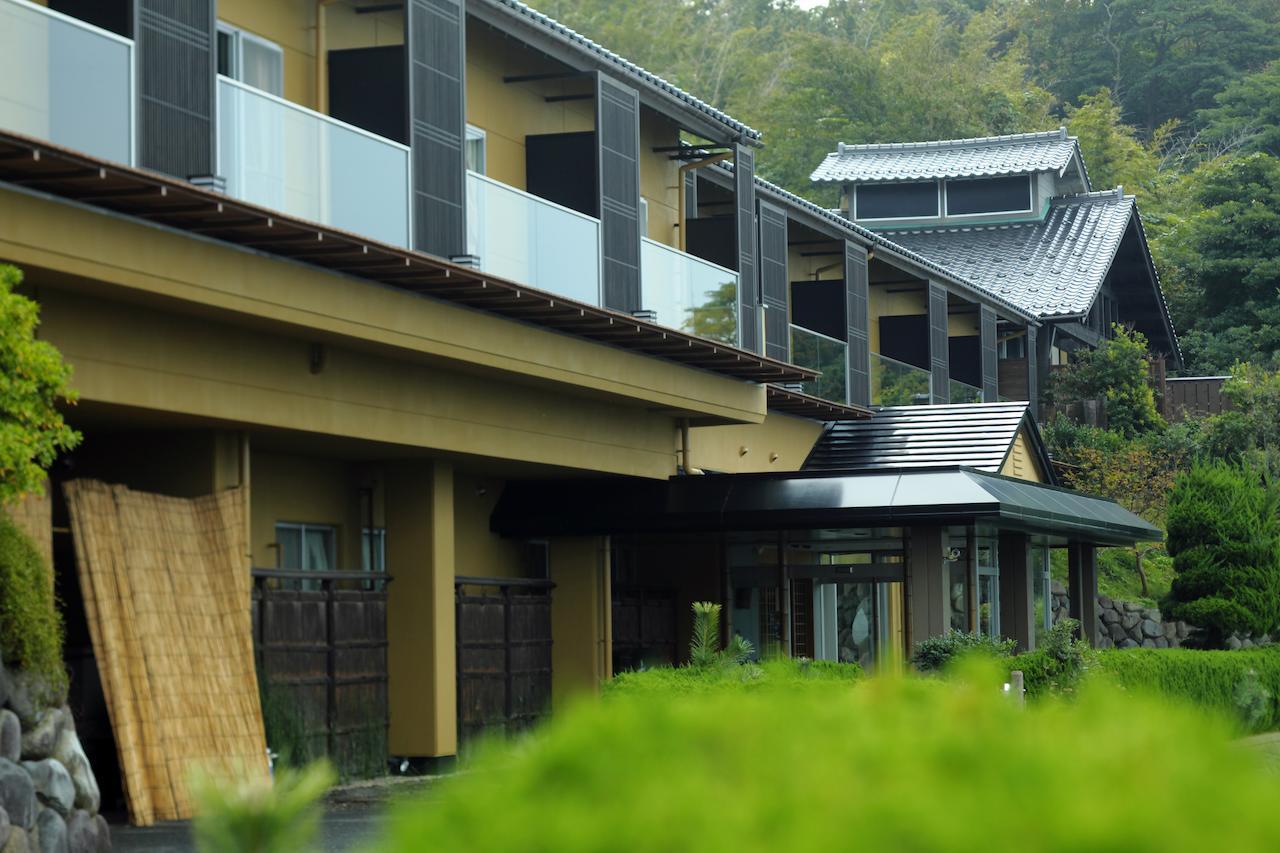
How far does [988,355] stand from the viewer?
35219 mm

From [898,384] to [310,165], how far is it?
55.0 ft

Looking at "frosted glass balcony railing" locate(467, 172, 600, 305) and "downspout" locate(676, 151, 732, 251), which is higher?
"downspout" locate(676, 151, 732, 251)

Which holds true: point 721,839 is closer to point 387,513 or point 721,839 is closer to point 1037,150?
point 387,513

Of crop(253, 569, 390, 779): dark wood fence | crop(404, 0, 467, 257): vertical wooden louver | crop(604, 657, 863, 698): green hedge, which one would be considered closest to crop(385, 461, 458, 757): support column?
crop(253, 569, 390, 779): dark wood fence

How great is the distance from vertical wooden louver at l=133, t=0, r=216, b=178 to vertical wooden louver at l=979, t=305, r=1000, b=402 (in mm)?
23323

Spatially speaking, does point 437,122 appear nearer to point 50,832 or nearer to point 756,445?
point 50,832

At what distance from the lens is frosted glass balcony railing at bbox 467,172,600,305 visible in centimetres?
1716

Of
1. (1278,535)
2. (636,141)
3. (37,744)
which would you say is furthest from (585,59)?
(1278,535)

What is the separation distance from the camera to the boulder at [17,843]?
10.0m

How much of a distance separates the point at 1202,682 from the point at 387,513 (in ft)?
39.5

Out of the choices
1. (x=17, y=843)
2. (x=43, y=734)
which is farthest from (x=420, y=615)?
(x=17, y=843)

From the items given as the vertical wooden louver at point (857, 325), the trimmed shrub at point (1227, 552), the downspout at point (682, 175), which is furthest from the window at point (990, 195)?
the downspout at point (682, 175)

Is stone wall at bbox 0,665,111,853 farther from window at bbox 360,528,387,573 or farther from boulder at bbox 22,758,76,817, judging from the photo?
window at bbox 360,528,387,573

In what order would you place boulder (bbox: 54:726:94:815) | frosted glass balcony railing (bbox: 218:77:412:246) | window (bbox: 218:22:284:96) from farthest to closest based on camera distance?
window (bbox: 218:22:284:96) < frosted glass balcony railing (bbox: 218:77:412:246) < boulder (bbox: 54:726:94:815)
